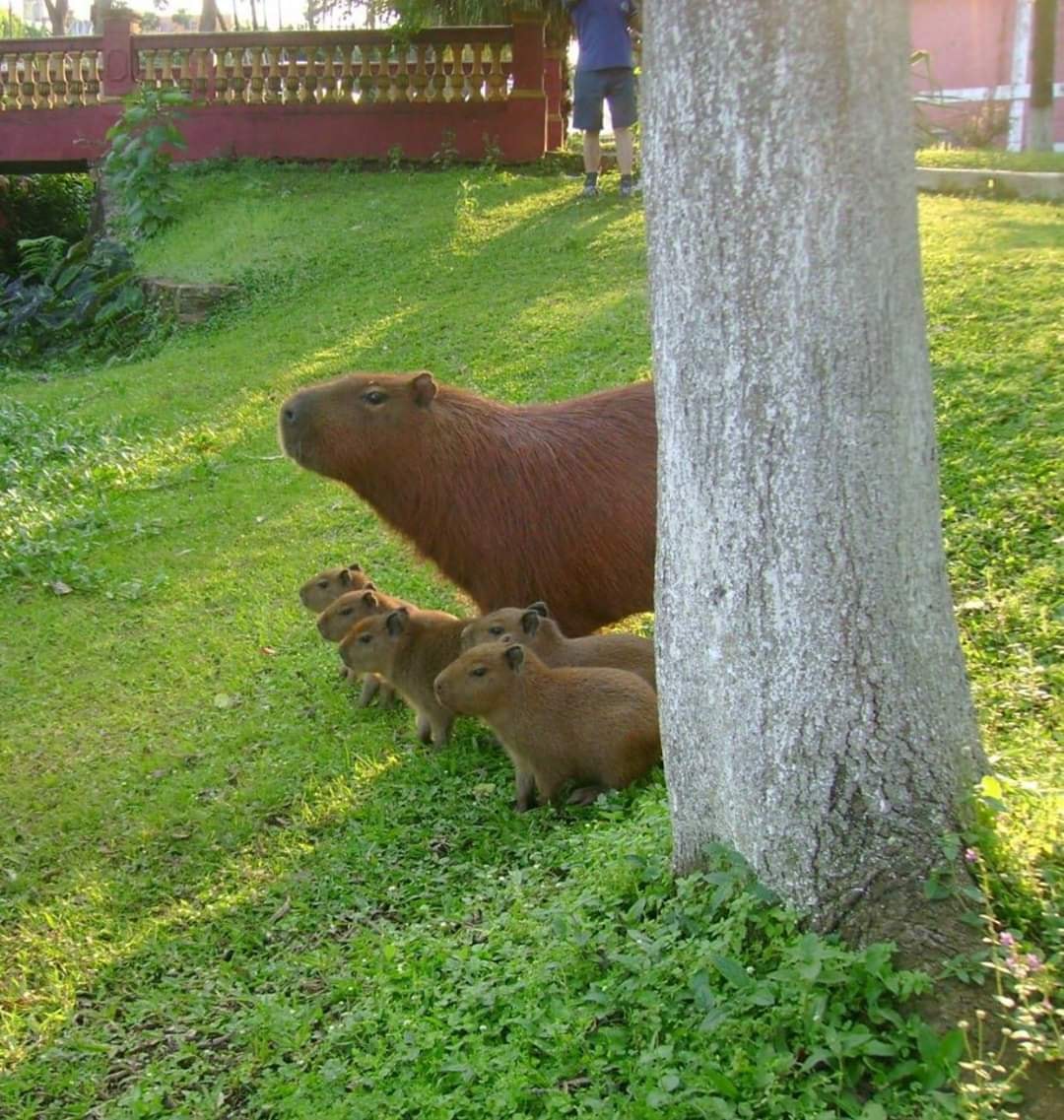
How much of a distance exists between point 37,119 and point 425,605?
15.3 m

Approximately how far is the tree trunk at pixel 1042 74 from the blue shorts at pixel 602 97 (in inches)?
206

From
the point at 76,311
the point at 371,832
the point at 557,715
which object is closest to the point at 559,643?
the point at 557,715

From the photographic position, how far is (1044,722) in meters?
4.18

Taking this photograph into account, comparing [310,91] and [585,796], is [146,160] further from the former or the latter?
[585,796]

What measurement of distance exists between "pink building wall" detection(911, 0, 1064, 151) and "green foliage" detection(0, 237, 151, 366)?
11706 millimetres

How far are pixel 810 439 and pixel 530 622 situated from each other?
7.65ft

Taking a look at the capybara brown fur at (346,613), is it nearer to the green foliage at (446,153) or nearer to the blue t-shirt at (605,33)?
the blue t-shirt at (605,33)

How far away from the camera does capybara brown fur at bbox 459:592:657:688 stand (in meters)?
5.09

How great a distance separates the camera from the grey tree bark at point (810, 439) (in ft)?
9.32

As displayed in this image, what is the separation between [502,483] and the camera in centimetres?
568

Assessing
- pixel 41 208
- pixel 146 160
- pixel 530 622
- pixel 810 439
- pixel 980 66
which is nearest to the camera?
pixel 810 439

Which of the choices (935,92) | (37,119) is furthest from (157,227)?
(935,92)

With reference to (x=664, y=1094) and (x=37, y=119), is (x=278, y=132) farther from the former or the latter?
(x=664, y=1094)

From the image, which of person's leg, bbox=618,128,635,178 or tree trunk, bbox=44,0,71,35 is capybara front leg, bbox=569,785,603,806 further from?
tree trunk, bbox=44,0,71,35
